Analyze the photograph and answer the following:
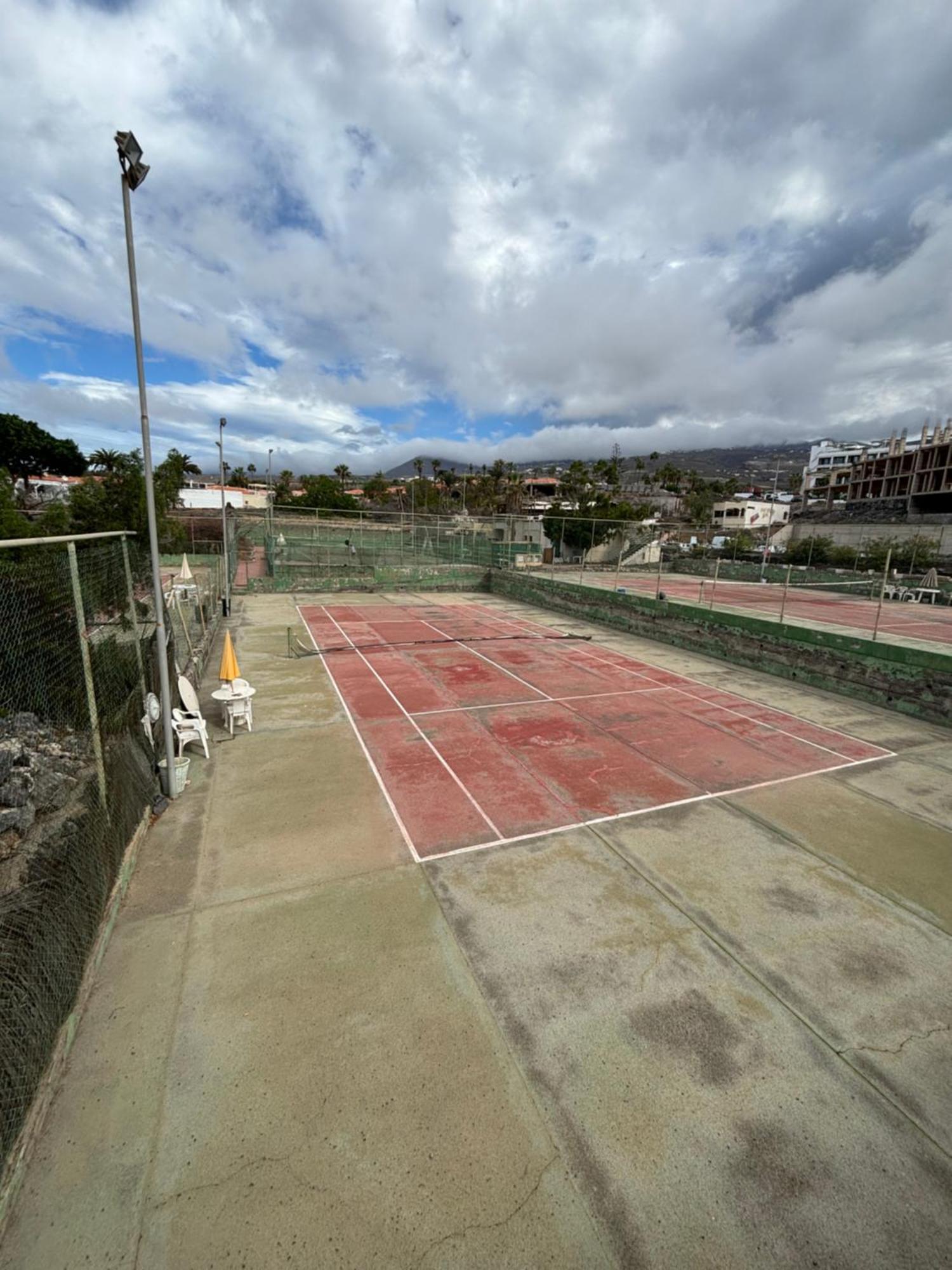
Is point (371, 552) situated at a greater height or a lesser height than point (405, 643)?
greater

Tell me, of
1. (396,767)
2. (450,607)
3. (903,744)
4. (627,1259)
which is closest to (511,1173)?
(627,1259)

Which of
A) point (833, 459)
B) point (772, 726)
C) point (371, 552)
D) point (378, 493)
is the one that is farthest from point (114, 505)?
point (833, 459)

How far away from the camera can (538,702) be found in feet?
39.5

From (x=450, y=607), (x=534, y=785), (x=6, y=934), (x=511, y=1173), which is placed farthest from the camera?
(x=450, y=607)

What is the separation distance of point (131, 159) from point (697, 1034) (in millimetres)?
9114

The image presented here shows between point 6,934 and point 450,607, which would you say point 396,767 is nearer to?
point 6,934

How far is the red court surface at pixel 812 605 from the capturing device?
2191 centimetres

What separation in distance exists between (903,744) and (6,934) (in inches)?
502

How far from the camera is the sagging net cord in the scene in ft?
53.5

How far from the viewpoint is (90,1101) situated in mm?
3488

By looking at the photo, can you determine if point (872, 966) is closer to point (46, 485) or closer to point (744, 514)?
point (46, 485)

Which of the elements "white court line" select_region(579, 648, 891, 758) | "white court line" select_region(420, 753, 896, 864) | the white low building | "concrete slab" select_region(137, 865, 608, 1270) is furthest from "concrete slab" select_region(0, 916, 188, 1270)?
the white low building

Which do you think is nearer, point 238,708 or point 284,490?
point 238,708

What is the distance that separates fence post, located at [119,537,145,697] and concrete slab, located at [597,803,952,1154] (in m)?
6.03
